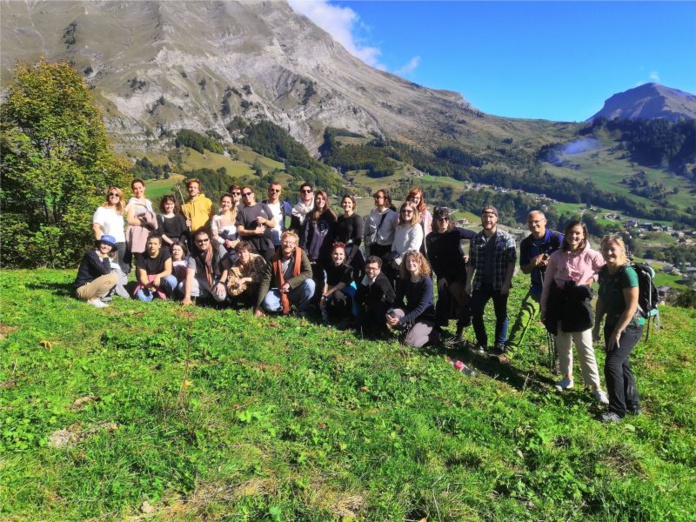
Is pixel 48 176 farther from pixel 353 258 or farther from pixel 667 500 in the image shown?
pixel 667 500

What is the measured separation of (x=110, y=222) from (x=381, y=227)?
735 cm

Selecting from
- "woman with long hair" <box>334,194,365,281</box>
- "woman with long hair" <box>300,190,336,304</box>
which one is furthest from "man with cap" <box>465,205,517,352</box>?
"woman with long hair" <box>300,190,336,304</box>

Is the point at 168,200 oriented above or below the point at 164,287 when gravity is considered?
above

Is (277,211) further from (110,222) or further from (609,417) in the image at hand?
(609,417)

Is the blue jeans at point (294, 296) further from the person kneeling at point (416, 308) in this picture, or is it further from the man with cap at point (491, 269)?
the man with cap at point (491, 269)

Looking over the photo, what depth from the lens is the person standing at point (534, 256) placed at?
779cm

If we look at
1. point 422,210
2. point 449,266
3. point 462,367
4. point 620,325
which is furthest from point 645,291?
point 422,210

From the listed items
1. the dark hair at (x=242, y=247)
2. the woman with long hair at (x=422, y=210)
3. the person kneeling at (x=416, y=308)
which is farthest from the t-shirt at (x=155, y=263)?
the woman with long hair at (x=422, y=210)

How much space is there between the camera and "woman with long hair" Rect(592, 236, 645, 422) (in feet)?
20.0

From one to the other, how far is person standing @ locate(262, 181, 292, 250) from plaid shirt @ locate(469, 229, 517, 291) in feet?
17.2

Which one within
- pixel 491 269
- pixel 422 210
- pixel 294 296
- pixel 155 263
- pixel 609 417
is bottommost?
pixel 609 417

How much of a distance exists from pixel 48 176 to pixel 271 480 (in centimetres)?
2178

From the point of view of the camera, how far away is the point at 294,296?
9758 millimetres

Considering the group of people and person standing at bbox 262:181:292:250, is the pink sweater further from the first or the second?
person standing at bbox 262:181:292:250
